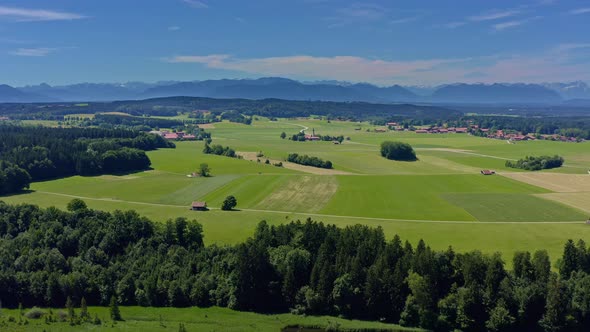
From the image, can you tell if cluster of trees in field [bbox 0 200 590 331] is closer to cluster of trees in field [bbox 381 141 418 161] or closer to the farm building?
the farm building

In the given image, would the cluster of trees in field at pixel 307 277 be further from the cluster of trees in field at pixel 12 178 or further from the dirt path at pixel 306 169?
the dirt path at pixel 306 169

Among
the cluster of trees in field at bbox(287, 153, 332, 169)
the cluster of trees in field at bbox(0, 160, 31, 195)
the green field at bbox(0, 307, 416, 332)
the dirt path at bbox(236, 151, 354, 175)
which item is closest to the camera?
the green field at bbox(0, 307, 416, 332)

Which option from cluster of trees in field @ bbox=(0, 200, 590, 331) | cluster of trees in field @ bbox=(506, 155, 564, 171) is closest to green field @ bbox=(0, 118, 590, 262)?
cluster of trees in field @ bbox=(506, 155, 564, 171)

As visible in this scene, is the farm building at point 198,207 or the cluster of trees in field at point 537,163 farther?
the cluster of trees in field at point 537,163

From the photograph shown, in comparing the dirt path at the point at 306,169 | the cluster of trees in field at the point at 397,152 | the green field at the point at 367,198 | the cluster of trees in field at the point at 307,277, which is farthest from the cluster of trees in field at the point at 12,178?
the cluster of trees in field at the point at 397,152

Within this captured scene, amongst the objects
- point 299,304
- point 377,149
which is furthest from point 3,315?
point 377,149
